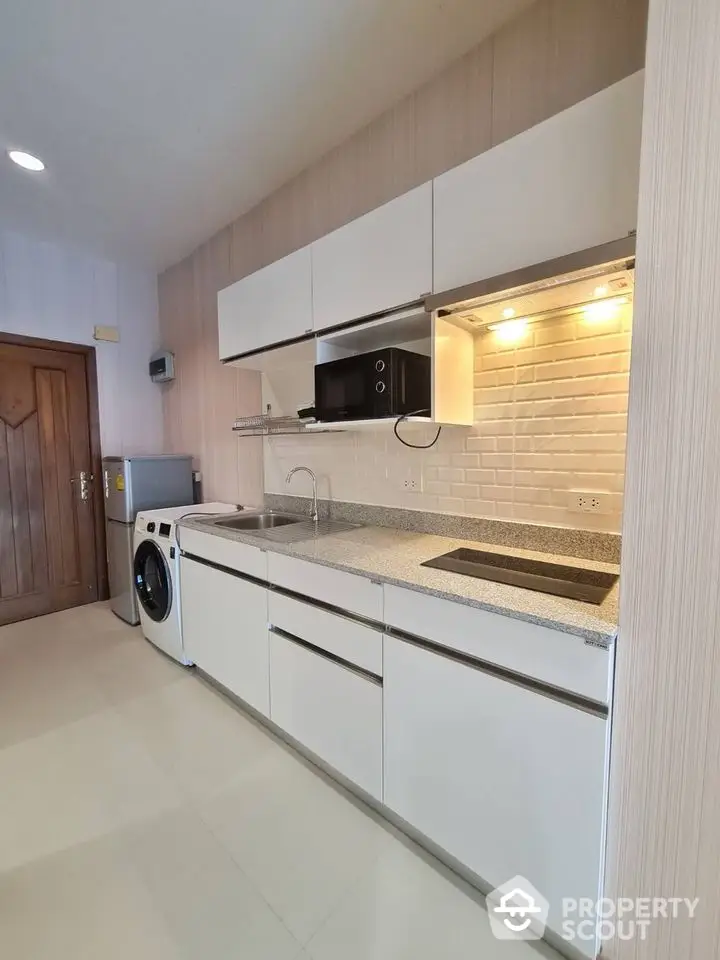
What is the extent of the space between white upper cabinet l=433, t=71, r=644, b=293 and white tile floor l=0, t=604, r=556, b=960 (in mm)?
1969

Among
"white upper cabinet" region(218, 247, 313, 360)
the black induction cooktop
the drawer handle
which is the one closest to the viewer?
the black induction cooktop

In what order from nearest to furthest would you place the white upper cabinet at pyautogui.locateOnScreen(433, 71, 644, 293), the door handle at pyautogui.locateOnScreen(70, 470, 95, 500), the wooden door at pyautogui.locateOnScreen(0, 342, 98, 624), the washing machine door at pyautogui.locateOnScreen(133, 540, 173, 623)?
the white upper cabinet at pyautogui.locateOnScreen(433, 71, 644, 293)
the washing machine door at pyautogui.locateOnScreen(133, 540, 173, 623)
the wooden door at pyautogui.locateOnScreen(0, 342, 98, 624)
the door handle at pyautogui.locateOnScreen(70, 470, 95, 500)

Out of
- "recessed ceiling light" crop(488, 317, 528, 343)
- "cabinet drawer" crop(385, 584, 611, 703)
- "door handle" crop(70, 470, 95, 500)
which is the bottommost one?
"cabinet drawer" crop(385, 584, 611, 703)

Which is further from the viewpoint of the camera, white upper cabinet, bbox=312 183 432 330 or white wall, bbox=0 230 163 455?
white wall, bbox=0 230 163 455

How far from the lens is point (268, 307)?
229 centimetres

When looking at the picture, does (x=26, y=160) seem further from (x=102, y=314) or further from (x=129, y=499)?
(x=129, y=499)

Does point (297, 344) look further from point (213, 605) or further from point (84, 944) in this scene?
point (84, 944)

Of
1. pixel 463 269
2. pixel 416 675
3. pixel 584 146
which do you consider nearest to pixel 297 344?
pixel 463 269

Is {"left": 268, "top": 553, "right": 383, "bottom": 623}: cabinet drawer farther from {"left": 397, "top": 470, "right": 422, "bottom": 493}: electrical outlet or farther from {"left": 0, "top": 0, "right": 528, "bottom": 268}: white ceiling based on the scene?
{"left": 0, "top": 0, "right": 528, "bottom": 268}: white ceiling

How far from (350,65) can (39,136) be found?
1646mm

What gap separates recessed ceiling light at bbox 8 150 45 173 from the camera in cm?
236

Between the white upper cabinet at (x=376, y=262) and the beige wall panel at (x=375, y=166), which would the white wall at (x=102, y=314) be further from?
the white upper cabinet at (x=376, y=262)

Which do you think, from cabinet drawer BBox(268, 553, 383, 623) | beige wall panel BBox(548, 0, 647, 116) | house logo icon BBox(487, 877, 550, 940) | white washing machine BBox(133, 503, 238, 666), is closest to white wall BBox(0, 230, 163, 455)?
white washing machine BBox(133, 503, 238, 666)

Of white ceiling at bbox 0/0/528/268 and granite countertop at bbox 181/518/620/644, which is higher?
white ceiling at bbox 0/0/528/268
